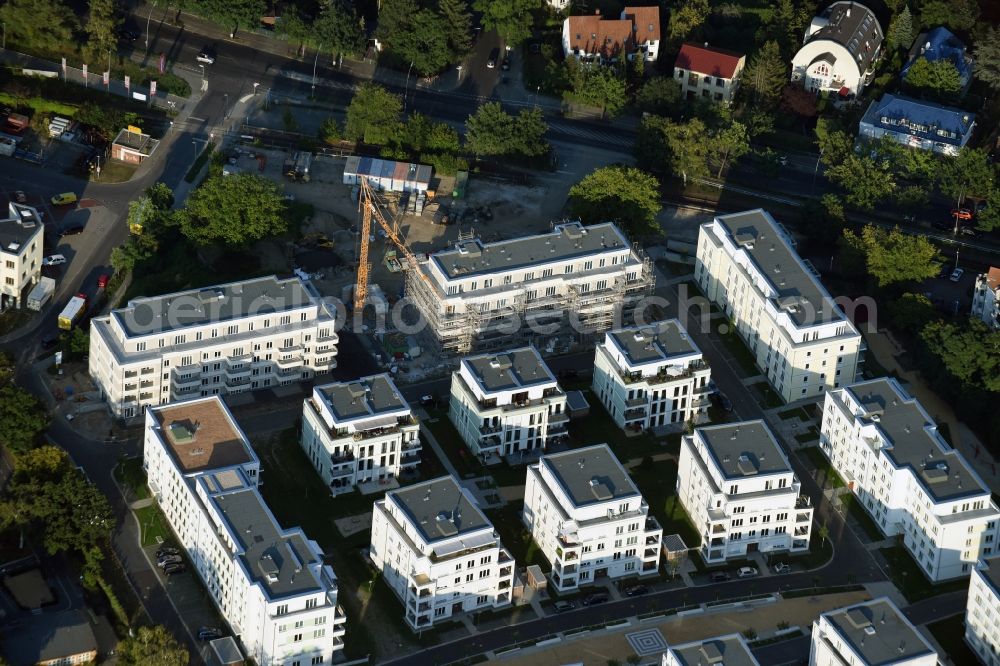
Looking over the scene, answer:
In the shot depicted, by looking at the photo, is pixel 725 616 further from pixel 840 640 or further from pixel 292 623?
pixel 292 623

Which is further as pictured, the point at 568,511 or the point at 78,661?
the point at 568,511

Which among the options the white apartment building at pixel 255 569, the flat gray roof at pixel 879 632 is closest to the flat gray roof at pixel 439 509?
the white apartment building at pixel 255 569

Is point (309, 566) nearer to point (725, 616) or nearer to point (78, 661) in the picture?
point (78, 661)

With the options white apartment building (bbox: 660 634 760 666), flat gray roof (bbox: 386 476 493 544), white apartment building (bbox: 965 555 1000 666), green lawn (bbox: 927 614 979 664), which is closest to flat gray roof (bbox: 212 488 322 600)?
flat gray roof (bbox: 386 476 493 544)

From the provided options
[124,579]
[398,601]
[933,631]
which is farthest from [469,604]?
[933,631]

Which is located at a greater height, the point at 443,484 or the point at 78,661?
the point at 443,484

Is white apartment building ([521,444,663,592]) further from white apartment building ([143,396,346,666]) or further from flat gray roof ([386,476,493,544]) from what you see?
white apartment building ([143,396,346,666])
